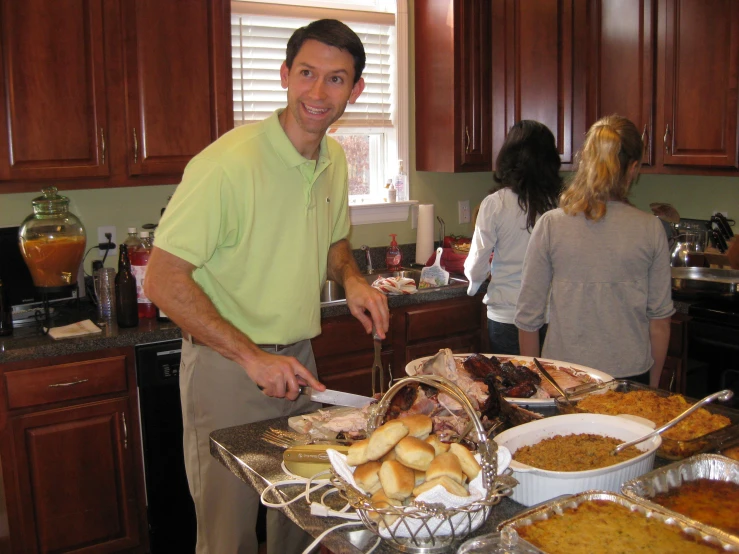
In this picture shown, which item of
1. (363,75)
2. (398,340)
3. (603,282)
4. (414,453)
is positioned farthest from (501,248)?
(414,453)

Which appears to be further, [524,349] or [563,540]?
[524,349]

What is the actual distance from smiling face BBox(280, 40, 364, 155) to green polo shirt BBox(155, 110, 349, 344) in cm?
6

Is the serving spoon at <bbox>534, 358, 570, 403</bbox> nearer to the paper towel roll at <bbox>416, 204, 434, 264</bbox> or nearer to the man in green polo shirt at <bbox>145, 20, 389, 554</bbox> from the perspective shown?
the man in green polo shirt at <bbox>145, 20, 389, 554</bbox>

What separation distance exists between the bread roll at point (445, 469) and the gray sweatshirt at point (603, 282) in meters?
1.34

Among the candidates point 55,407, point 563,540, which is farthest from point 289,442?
point 55,407

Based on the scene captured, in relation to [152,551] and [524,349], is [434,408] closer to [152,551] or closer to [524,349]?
[524,349]

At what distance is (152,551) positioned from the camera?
9.89ft

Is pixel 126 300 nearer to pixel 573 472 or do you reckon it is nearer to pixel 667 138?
pixel 573 472

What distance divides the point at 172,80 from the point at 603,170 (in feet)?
5.88

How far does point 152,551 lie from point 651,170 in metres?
2.80

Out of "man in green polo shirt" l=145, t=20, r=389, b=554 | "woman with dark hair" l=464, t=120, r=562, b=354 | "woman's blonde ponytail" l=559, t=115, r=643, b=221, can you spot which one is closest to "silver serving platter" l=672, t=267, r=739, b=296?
"woman with dark hair" l=464, t=120, r=562, b=354

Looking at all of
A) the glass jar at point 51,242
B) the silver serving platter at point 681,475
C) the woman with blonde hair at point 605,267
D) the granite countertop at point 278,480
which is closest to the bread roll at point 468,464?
the granite countertop at point 278,480

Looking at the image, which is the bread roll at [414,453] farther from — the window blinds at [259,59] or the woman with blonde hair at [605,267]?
the window blinds at [259,59]

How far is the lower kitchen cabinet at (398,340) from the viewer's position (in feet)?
11.2
